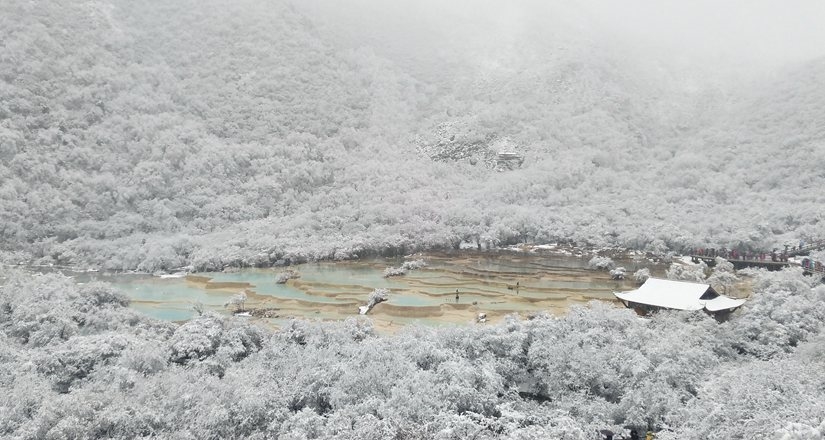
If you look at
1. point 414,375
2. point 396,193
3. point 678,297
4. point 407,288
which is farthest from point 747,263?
point 414,375

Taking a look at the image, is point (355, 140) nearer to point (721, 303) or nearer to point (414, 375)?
point (721, 303)

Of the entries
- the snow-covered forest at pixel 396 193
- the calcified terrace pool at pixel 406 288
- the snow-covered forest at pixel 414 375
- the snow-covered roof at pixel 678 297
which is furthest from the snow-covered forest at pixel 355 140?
the snow-covered forest at pixel 414 375

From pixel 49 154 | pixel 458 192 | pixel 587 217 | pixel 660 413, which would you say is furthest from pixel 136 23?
pixel 660 413

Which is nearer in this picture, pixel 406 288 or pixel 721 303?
pixel 721 303

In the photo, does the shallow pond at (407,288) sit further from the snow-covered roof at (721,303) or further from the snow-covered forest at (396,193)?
the snow-covered roof at (721,303)

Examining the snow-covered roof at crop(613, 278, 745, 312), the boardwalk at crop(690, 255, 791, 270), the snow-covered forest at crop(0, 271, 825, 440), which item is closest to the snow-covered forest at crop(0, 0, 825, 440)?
the snow-covered forest at crop(0, 271, 825, 440)

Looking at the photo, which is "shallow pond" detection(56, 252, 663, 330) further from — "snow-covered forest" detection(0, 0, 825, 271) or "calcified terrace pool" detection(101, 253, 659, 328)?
"snow-covered forest" detection(0, 0, 825, 271)

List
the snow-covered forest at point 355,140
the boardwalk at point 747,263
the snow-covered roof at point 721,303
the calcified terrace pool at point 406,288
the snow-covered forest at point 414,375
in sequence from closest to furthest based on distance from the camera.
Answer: the snow-covered forest at point 414,375, the snow-covered roof at point 721,303, the calcified terrace pool at point 406,288, the boardwalk at point 747,263, the snow-covered forest at point 355,140
